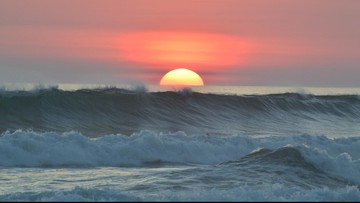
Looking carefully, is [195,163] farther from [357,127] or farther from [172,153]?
[357,127]

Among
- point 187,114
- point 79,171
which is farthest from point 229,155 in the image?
point 187,114

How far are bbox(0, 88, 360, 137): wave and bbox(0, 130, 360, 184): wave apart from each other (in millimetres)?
5401

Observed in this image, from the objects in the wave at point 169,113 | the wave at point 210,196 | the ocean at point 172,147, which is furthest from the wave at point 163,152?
the wave at point 169,113

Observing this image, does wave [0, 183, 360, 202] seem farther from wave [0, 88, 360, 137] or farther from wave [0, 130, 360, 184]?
wave [0, 88, 360, 137]

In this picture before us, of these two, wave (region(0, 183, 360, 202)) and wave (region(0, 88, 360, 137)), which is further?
wave (region(0, 88, 360, 137))

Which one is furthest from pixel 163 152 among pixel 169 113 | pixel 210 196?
pixel 169 113

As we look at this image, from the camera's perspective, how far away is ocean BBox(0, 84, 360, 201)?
12047mm

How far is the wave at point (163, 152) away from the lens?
1534cm

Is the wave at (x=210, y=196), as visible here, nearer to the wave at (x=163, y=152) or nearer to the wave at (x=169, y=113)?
the wave at (x=163, y=152)

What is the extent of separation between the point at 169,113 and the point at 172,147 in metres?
11.2

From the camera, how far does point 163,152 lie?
19828mm

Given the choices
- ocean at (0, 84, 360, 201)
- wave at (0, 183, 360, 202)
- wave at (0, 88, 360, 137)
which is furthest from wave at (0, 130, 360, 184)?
wave at (0, 88, 360, 137)

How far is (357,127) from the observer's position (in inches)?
1359

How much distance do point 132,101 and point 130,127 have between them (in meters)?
3.71
